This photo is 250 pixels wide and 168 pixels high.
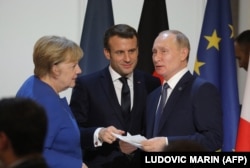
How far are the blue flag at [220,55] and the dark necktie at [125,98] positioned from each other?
951 mm

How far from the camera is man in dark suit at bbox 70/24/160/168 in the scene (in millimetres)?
3158

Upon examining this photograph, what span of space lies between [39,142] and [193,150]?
1.50ft

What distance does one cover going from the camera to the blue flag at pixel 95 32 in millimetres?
4148

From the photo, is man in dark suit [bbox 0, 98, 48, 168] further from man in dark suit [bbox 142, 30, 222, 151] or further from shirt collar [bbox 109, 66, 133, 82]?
shirt collar [bbox 109, 66, 133, 82]

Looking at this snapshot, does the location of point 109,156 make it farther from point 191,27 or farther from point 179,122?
point 191,27

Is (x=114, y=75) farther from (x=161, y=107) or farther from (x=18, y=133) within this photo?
(x=18, y=133)

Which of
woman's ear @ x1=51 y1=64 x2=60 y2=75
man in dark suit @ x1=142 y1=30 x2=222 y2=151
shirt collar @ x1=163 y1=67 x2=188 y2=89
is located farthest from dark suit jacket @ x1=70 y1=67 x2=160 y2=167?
woman's ear @ x1=51 y1=64 x2=60 y2=75

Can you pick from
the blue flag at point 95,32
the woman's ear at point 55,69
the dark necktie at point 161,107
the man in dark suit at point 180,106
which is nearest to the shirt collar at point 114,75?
the man in dark suit at point 180,106

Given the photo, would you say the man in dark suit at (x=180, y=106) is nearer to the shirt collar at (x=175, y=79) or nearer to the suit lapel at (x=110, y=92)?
the shirt collar at (x=175, y=79)

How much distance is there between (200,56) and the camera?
13.4 feet

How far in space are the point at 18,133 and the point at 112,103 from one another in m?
1.71

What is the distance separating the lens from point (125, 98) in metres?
3.26

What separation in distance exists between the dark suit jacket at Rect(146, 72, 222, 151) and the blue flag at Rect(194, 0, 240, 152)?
108cm

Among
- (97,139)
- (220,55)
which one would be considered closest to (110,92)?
(97,139)
